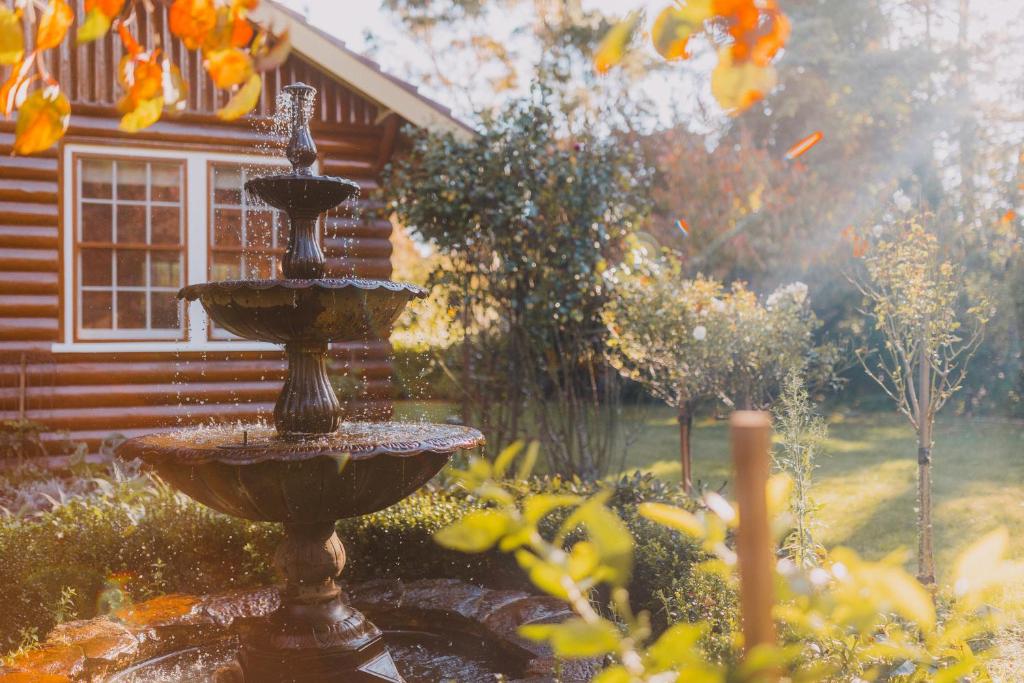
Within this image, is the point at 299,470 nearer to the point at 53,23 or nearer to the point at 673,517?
the point at 53,23

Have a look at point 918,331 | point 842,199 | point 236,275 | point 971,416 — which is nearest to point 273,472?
point 918,331

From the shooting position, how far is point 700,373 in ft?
22.0

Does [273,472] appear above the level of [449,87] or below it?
below

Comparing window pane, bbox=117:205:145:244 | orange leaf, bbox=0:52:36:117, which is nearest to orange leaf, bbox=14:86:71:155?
orange leaf, bbox=0:52:36:117

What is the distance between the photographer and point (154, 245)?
7.48 m

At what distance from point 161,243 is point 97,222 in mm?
977

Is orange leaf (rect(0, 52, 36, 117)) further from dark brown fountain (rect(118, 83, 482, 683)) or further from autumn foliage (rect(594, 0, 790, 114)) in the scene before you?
dark brown fountain (rect(118, 83, 482, 683))

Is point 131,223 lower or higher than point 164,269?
higher

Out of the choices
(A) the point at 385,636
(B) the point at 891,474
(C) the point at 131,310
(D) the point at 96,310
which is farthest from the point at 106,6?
(B) the point at 891,474

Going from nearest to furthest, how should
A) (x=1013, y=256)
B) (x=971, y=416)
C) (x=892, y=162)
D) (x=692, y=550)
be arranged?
(x=692, y=550) < (x=1013, y=256) < (x=971, y=416) < (x=892, y=162)

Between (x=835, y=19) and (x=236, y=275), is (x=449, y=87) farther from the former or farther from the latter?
(x=236, y=275)

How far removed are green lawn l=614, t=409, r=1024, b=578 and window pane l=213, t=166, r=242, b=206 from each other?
4.32 m

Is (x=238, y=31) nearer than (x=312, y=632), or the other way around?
(x=238, y=31)

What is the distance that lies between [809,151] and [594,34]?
514 centimetres
